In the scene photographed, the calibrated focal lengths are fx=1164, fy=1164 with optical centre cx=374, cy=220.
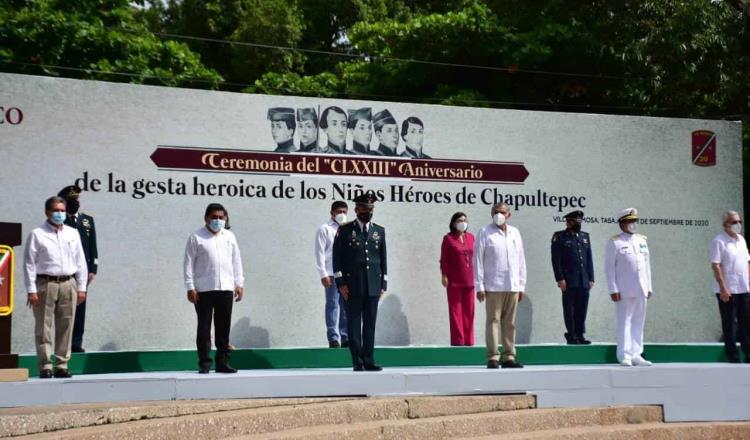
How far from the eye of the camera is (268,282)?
11.9 meters

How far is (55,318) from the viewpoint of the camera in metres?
8.96

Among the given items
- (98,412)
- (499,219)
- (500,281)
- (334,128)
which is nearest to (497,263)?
(500,281)

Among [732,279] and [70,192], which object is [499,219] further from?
[70,192]

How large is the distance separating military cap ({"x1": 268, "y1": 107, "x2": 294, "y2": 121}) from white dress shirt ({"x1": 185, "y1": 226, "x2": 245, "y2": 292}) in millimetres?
2798

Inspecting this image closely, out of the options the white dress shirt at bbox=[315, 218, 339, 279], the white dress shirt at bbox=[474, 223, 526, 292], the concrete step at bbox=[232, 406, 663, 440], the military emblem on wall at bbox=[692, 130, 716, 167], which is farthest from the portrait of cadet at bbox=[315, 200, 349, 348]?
the military emblem on wall at bbox=[692, 130, 716, 167]

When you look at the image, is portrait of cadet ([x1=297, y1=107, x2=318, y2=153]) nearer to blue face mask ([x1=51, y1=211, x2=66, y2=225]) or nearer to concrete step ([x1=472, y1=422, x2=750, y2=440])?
blue face mask ([x1=51, y1=211, x2=66, y2=225])

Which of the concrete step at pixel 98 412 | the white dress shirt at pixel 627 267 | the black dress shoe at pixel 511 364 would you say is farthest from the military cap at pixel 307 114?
the concrete step at pixel 98 412

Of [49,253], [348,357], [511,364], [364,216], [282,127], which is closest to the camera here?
[49,253]

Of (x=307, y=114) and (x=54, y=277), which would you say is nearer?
(x=54, y=277)

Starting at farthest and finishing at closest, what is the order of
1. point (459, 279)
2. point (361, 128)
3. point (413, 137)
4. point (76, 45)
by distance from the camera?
point (76, 45) → point (413, 137) → point (361, 128) → point (459, 279)

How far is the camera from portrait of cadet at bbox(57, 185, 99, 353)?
10164mm

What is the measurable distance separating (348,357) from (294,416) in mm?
3149

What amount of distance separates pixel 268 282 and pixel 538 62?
→ 28.0 ft

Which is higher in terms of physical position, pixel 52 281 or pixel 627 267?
pixel 627 267
